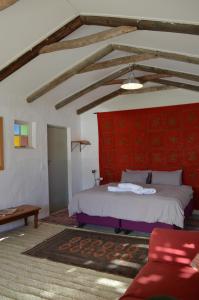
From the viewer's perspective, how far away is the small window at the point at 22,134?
469 cm

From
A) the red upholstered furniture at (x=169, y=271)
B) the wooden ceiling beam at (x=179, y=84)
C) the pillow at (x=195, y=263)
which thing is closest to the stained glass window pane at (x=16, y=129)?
the wooden ceiling beam at (x=179, y=84)

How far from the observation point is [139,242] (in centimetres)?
356

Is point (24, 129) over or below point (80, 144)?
over

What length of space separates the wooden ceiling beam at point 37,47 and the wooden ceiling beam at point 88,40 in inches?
3.4

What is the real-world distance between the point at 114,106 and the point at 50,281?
4.54 m

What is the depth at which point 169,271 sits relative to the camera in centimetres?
182

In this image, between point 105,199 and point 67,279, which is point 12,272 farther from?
point 105,199

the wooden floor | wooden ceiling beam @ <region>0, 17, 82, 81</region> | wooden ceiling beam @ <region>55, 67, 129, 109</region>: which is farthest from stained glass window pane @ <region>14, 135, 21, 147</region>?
the wooden floor

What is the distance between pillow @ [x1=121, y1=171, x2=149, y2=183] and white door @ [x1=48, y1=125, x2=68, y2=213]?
1.57m

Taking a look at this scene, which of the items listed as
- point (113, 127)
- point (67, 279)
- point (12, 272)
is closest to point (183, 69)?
point (113, 127)

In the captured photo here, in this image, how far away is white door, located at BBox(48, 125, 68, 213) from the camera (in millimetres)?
5613

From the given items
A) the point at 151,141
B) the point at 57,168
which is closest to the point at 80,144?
the point at 57,168

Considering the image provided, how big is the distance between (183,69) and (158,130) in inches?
64.9

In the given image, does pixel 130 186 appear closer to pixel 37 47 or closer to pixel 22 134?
pixel 22 134
